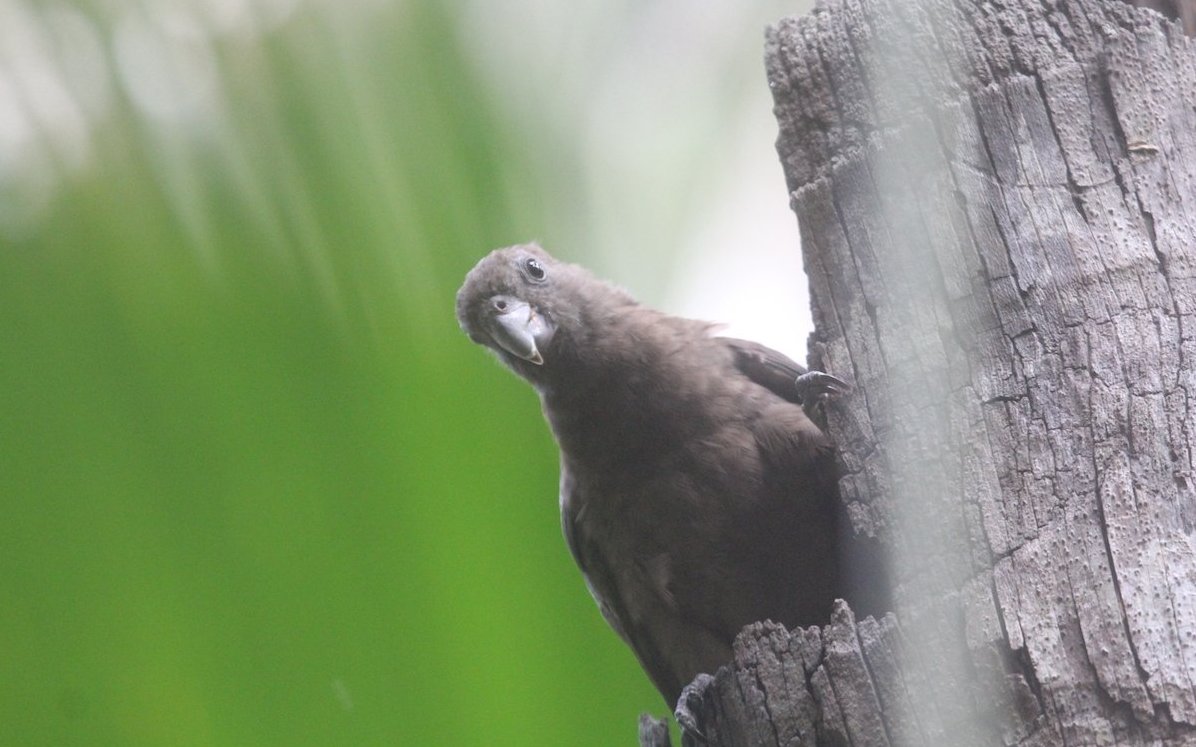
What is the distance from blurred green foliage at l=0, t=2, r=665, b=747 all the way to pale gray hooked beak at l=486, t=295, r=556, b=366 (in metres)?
0.87

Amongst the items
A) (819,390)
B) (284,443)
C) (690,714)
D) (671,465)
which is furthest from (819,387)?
(284,443)

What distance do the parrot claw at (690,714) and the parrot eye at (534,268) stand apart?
1359 mm

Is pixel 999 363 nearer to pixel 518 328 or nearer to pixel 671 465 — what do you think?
pixel 671 465

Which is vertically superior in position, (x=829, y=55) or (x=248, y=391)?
(x=829, y=55)

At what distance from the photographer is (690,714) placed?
8.81 ft

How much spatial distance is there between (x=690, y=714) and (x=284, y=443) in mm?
1162

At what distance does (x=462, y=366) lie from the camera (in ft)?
8.22

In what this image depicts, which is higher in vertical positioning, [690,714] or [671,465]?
[671,465]

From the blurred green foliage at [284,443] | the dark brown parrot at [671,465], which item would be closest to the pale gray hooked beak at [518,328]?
the dark brown parrot at [671,465]

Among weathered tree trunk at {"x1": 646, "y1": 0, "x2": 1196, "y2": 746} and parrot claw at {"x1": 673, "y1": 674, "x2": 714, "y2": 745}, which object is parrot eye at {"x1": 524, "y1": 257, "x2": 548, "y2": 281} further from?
parrot claw at {"x1": 673, "y1": 674, "x2": 714, "y2": 745}

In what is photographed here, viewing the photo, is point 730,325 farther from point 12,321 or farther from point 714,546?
point 12,321

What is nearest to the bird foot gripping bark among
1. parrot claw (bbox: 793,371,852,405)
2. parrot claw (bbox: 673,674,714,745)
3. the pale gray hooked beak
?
parrot claw (bbox: 793,371,852,405)

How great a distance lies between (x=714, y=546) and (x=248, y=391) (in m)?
1.43

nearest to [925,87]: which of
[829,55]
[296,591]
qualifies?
[829,55]
